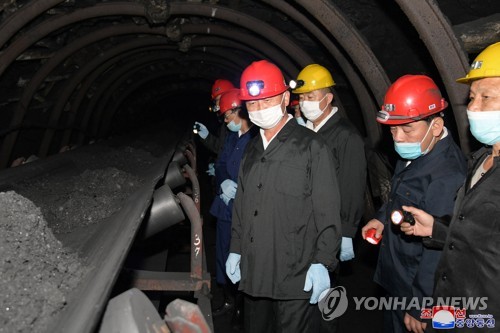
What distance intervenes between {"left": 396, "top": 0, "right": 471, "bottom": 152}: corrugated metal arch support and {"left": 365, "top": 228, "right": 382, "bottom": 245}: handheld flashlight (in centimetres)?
99

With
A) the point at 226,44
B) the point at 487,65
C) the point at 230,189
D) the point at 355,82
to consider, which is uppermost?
the point at 226,44

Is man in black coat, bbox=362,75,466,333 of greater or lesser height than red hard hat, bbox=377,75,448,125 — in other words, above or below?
below

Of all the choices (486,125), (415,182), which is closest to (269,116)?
(415,182)

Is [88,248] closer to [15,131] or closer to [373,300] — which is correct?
[373,300]

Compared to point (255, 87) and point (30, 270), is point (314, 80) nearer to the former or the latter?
point (255, 87)

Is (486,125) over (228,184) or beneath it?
over

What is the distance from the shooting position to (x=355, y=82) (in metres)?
4.93

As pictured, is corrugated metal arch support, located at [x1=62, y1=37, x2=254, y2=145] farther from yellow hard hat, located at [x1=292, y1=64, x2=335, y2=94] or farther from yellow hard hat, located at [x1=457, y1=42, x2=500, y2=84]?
yellow hard hat, located at [x1=457, y1=42, x2=500, y2=84]

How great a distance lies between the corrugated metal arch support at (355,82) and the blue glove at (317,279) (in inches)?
109

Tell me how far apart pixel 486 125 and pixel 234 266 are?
1.90 meters

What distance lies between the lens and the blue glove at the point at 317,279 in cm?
247

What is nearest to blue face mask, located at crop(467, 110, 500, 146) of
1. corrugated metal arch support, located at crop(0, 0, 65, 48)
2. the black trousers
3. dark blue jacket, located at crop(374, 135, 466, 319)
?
dark blue jacket, located at crop(374, 135, 466, 319)

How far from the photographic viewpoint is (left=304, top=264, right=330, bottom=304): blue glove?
2.47 metres

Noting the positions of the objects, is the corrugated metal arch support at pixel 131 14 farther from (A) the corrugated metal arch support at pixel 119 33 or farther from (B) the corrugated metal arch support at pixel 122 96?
(B) the corrugated metal arch support at pixel 122 96
